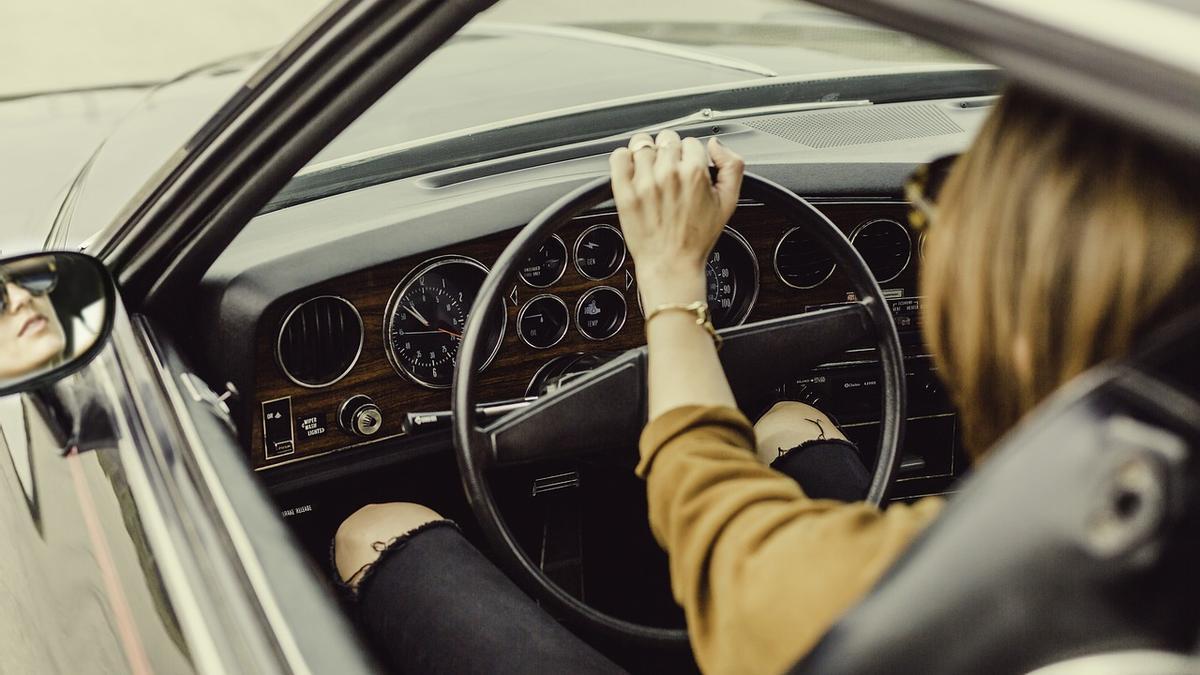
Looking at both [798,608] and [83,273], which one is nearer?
[798,608]

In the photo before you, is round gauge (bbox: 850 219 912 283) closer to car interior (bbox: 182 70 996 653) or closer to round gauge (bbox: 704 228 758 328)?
car interior (bbox: 182 70 996 653)

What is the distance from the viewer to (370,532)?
1.94 meters

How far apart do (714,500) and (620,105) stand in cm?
175

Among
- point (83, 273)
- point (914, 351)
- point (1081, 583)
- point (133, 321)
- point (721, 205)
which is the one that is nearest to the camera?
point (1081, 583)

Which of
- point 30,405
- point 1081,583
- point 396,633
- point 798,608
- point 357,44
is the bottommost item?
point 396,633

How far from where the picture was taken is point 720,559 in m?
0.96

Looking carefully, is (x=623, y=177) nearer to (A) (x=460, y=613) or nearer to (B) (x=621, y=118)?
(A) (x=460, y=613)

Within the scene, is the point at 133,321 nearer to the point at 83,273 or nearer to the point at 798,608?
the point at 83,273

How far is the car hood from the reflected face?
60 cm

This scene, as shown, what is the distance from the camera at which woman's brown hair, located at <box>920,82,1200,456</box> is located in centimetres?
72

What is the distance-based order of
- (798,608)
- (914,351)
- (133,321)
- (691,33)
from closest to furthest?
(798,608), (133,321), (914,351), (691,33)

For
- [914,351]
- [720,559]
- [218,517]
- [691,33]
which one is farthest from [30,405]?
[691,33]

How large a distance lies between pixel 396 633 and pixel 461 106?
5.00 ft

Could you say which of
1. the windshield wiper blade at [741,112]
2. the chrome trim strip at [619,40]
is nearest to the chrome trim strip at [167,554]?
the windshield wiper blade at [741,112]
